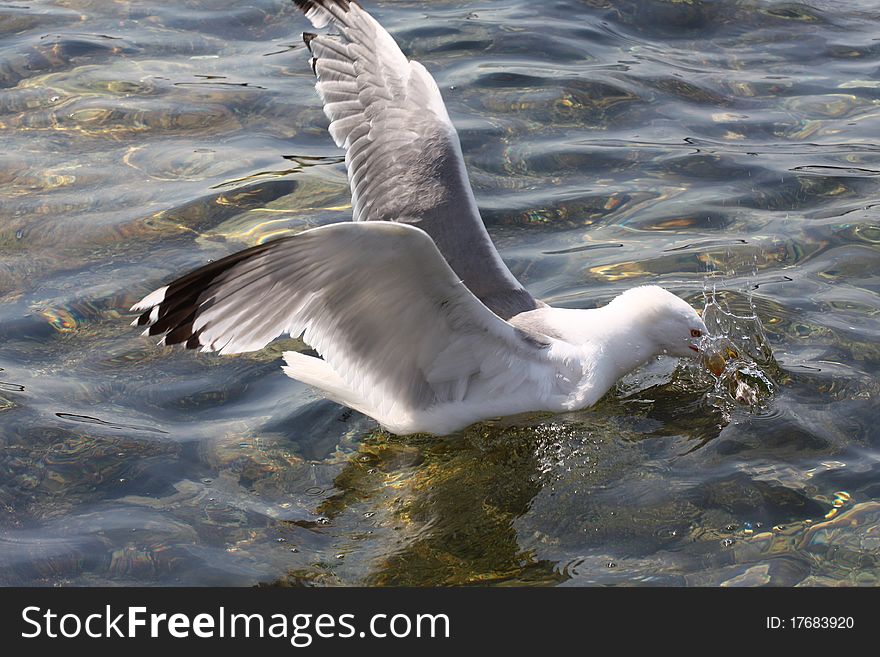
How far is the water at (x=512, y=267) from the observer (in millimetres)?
4926

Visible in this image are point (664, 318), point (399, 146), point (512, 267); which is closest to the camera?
point (664, 318)

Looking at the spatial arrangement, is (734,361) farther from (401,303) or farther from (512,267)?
(401,303)

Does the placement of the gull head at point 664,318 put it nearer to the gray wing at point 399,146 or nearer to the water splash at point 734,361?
the water splash at point 734,361

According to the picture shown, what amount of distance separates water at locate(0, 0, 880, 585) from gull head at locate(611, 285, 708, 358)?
0.22 metres

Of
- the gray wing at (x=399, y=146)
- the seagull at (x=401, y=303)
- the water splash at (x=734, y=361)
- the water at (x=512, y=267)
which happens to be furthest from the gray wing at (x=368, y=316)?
the water splash at (x=734, y=361)

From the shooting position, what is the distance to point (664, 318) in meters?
6.09

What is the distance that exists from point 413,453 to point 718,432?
1394 mm

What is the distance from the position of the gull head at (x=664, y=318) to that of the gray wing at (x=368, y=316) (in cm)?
61

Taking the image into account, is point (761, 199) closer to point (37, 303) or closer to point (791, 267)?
point (791, 267)

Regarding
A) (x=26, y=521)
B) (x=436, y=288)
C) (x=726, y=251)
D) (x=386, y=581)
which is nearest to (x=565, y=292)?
(x=726, y=251)

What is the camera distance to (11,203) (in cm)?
766

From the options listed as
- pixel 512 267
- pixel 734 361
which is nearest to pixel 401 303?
pixel 734 361

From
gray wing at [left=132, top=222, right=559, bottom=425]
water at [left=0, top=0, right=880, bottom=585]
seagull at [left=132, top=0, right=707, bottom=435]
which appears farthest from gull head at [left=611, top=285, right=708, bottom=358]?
gray wing at [left=132, top=222, right=559, bottom=425]

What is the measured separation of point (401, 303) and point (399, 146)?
1499mm
